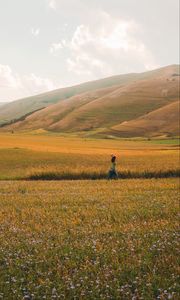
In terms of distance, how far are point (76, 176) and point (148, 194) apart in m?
16.4

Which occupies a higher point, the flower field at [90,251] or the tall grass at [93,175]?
the tall grass at [93,175]

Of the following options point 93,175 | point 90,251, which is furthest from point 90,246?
point 93,175

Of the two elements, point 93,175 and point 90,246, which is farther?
point 93,175

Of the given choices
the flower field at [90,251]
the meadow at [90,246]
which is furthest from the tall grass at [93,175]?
→ the flower field at [90,251]

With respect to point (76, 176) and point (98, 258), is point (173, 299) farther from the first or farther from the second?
point (76, 176)

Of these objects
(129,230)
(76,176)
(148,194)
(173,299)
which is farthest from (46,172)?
(173,299)

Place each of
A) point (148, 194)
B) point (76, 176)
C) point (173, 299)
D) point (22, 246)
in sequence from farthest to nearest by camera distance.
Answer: point (76, 176) < point (148, 194) < point (22, 246) < point (173, 299)

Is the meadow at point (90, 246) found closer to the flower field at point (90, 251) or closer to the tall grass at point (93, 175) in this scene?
the flower field at point (90, 251)

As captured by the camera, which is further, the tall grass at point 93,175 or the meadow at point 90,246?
the tall grass at point 93,175

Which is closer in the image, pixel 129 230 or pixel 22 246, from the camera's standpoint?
pixel 22 246

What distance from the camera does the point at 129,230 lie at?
49.2 ft

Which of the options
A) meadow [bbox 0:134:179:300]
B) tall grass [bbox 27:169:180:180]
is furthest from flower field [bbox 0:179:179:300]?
tall grass [bbox 27:169:180:180]

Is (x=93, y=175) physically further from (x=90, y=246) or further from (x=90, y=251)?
(x=90, y=251)

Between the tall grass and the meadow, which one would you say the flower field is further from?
the tall grass
